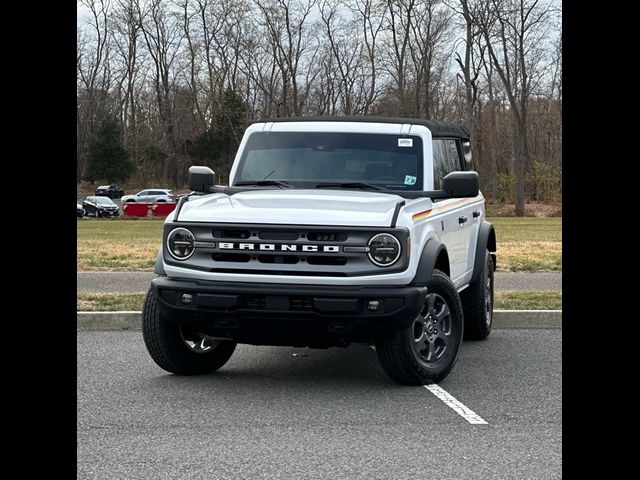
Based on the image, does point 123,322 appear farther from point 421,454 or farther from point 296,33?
point 296,33

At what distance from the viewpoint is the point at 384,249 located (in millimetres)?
7008

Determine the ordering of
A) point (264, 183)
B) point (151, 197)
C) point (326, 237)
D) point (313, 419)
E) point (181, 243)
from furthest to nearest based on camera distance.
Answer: point (151, 197) < point (264, 183) < point (181, 243) < point (326, 237) < point (313, 419)

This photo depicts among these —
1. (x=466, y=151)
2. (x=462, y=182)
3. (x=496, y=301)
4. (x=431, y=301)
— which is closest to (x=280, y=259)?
(x=431, y=301)

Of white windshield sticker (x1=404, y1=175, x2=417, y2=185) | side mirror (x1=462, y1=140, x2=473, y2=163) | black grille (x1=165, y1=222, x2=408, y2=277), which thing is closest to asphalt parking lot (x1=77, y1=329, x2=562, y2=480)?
black grille (x1=165, y1=222, x2=408, y2=277)

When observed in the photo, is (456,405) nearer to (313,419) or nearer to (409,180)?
(313,419)

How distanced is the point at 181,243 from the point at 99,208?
51599 mm

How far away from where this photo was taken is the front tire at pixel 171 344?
25.1 ft

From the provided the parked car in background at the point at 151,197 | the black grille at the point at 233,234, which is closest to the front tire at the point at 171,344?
the black grille at the point at 233,234

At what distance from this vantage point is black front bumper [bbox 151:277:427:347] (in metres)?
6.93

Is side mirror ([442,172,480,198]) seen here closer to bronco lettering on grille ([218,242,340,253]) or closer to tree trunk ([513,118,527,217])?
bronco lettering on grille ([218,242,340,253])
